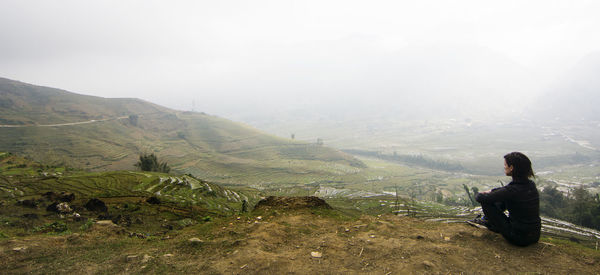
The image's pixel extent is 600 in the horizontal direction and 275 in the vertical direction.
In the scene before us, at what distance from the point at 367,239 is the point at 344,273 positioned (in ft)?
8.54

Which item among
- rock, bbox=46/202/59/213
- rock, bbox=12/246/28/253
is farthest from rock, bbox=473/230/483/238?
rock, bbox=46/202/59/213

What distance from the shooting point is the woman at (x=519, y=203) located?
25.1ft

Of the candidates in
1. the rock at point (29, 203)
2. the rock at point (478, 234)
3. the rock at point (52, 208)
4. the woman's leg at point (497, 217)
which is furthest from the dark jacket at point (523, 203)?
the rock at point (29, 203)

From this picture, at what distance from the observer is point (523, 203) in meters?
7.66

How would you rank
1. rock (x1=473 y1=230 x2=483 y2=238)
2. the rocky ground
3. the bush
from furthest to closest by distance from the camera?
the bush < rock (x1=473 y1=230 x2=483 y2=238) < the rocky ground

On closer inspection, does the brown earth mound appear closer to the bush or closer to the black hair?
the black hair

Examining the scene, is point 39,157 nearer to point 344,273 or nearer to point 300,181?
point 300,181

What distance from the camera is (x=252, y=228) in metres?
10.4

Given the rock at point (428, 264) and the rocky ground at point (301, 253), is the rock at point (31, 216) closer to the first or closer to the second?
the rocky ground at point (301, 253)

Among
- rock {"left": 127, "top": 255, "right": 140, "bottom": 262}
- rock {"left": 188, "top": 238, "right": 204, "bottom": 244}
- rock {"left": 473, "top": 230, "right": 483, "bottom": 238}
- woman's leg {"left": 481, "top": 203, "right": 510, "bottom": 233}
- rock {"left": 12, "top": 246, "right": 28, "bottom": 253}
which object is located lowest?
rock {"left": 12, "top": 246, "right": 28, "bottom": 253}

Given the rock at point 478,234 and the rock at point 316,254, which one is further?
the rock at point 478,234

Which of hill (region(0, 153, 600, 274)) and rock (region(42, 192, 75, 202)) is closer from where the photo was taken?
hill (region(0, 153, 600, 274))

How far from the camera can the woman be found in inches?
302

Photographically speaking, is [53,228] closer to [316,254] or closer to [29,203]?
[29,203]
